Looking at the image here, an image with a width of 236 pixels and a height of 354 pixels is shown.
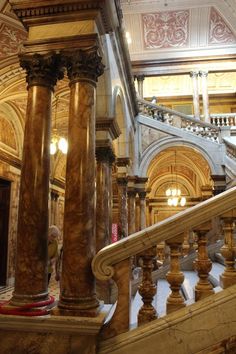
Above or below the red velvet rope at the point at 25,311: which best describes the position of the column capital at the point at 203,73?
above

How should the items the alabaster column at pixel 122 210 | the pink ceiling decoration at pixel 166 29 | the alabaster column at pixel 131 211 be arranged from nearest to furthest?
the alabaster column at pixel 122 210, the alabaster column at pixel 131 211, the pink ceiling decoration at pixel 166 29

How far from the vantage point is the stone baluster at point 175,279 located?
94.9 inches

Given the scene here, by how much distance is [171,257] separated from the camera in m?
2.47

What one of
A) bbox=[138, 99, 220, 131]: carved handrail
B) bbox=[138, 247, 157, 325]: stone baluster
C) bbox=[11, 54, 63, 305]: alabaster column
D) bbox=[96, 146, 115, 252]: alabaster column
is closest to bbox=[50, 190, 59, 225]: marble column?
bbox=[138, 99, 220, 131]: carved handrail

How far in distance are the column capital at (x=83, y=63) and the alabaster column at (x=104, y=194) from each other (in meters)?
2.73

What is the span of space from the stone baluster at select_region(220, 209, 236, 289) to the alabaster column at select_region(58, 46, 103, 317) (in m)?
1.16

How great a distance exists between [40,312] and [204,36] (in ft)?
52.7

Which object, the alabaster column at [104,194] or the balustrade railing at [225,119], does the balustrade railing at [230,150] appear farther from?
the alabaster column at [104,194]

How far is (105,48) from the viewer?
18.3ft

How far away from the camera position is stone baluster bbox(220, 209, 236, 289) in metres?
2.38

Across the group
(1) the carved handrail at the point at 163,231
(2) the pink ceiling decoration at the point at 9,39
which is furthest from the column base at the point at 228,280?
(2) the pink ceiling decoration at the point at 9,39

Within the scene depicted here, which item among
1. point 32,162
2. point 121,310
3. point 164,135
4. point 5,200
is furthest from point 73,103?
point 164,135

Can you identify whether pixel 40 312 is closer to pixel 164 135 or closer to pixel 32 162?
pixel 32 162

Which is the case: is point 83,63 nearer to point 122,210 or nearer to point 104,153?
point 104,153
